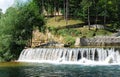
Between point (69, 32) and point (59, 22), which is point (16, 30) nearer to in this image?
point (69, 32)

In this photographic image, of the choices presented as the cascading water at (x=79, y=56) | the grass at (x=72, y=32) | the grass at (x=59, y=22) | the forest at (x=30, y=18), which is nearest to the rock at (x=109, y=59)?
the cascading water at (x=79, y=56)

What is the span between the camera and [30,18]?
4950cm

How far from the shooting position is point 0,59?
44.7 meters

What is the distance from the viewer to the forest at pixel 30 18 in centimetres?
4666

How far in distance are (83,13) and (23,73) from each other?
3425 centimetres

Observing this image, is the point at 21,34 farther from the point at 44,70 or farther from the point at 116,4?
the point at 116,4

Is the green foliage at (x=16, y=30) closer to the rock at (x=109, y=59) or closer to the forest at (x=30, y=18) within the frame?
the forest at (x=30, y=18)

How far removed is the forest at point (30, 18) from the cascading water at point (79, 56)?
3.06 metres

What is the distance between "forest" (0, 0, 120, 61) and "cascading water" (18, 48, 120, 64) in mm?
3060

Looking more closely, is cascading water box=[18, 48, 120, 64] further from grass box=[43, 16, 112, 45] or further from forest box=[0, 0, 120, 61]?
grass box=[43, 16, 112, 45]

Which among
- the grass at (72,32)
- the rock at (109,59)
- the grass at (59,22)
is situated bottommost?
the rock at (109,59)

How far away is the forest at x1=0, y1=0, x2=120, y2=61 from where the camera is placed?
46.7 meters

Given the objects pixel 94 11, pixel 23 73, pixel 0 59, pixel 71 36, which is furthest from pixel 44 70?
pixel 94 11

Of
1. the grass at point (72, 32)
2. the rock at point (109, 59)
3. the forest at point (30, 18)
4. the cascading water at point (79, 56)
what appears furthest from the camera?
the grass at point (72, 32)
